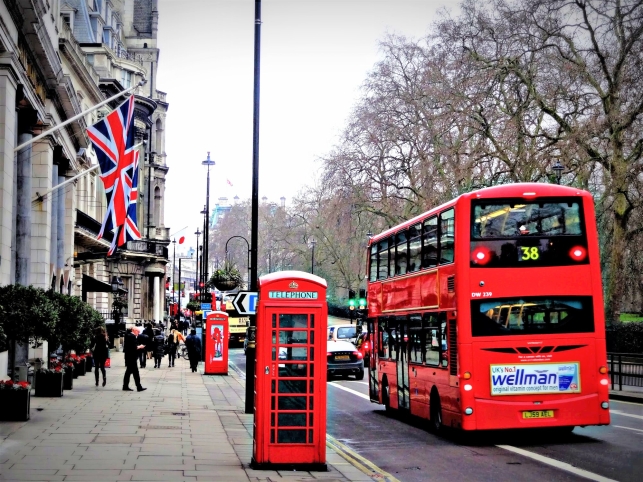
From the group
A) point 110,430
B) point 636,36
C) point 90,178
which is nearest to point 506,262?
point 110,430

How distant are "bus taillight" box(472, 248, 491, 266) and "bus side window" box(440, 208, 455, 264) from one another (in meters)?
0.52

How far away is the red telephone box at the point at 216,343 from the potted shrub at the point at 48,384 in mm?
13715

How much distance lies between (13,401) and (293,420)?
273 inches

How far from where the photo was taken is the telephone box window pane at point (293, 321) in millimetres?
12922

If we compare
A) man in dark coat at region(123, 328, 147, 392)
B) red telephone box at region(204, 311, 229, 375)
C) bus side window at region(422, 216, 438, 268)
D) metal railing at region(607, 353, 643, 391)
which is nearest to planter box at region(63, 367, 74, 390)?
man in dark coat at region(123, 328, 147, 392)

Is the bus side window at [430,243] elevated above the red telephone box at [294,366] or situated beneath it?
elevated above

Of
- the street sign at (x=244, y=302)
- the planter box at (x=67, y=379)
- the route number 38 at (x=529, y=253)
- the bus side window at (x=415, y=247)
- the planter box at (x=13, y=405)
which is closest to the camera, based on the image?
the route number 38 at (x=529, y=253)

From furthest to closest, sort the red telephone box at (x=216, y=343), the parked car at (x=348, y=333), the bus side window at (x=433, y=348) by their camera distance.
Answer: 1. the parked car at (x=348, y=333)
2. the red telephone box at (x=216, y=343)
3. the bus side window at (x=433, y=348)

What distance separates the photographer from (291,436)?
12.9m

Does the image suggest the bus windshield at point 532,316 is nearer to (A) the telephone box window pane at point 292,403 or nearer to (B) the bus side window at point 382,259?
(A) the telephone box window pane at point 292,403

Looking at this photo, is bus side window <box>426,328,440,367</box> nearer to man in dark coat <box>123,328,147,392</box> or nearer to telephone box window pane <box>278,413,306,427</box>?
telephone box window pane <box>278,413,306,427</box>

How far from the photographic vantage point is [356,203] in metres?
49.0

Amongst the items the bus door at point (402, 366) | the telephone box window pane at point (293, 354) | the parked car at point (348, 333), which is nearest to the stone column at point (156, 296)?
the parked car at point (348, 333)

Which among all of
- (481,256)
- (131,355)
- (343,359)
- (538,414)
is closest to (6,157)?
(131,355)
